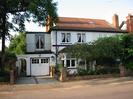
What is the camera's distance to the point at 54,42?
3494cm

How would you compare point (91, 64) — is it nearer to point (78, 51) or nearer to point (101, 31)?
point (78, 51)

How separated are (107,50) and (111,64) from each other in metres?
2.59

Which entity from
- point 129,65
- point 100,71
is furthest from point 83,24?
point 100,71

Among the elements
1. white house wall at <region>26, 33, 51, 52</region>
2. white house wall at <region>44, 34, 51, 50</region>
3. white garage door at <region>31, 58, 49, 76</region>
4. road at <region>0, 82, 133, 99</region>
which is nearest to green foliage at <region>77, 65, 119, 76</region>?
white garage door at <region>31, 58, 49, 76</region>

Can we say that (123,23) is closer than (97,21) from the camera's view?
No

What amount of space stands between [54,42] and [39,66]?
3.60m

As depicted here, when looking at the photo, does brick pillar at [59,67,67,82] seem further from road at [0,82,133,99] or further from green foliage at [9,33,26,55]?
green foliage at [9,33,26,55]

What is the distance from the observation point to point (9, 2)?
26469 mm

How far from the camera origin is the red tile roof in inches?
1433

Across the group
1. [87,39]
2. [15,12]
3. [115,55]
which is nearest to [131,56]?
[115,55]

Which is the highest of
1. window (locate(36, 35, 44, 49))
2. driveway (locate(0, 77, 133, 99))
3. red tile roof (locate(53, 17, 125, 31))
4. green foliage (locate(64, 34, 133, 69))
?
red tile roof (locate(53, 17, 125, 31))

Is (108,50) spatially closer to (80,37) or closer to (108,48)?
(108,48)

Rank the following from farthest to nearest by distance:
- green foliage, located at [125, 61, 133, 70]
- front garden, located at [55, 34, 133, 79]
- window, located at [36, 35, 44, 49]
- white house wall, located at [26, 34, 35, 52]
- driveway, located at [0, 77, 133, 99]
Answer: window, located at [36, 35, 44, 49], white house wall, located at [26, 34, 35, 52], green foliage, located at [125, 61, 133, 70], front garden, located at [55, 34, 133, 79], driveway, located at [0, 77, 133, 99]

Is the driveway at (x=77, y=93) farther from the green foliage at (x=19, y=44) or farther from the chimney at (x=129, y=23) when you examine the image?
the green foliage at (x=19, y=44)
